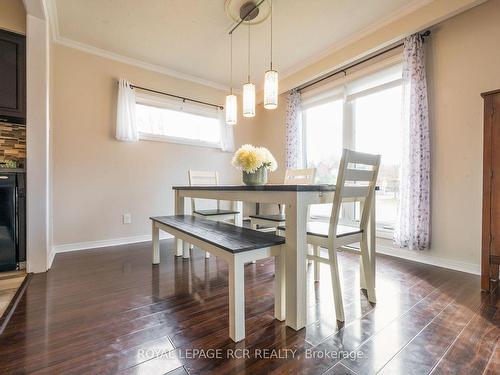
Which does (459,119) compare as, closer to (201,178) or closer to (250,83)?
(250,83)

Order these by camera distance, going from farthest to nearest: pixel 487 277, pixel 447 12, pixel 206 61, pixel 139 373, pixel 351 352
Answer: pixel 206 61 → pixel 447 12 → pixel 487 277 → pixel 351 352 → pixel 139 373

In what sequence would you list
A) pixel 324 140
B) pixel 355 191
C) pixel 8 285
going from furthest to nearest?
pixel 324 140, pixel 8 285, pixel 355 191

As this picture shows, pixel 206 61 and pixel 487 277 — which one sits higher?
pixel 206 61

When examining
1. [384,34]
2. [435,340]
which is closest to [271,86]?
[384,34]

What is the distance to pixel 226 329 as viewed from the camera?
1.34m

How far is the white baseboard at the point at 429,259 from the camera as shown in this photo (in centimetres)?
223

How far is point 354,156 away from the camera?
1458 millimetres

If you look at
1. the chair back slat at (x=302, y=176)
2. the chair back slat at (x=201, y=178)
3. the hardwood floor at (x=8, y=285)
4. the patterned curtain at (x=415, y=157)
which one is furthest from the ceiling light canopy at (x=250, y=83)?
the hardwood floor at (x=8, y=285)

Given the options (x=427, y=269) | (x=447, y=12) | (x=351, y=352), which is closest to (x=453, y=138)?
(x=447, y=12)

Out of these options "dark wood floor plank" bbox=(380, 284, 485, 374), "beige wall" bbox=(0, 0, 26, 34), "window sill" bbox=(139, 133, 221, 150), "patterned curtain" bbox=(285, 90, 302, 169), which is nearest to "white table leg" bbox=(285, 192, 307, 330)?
"dark wood floor plank" bbox=(380, 284, 485, 374)

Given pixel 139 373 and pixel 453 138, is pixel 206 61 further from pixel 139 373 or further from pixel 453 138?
pixel 139 373

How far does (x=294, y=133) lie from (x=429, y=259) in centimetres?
242

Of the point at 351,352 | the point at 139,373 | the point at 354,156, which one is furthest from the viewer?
the point at 354,156

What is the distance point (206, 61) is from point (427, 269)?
11.9ft
